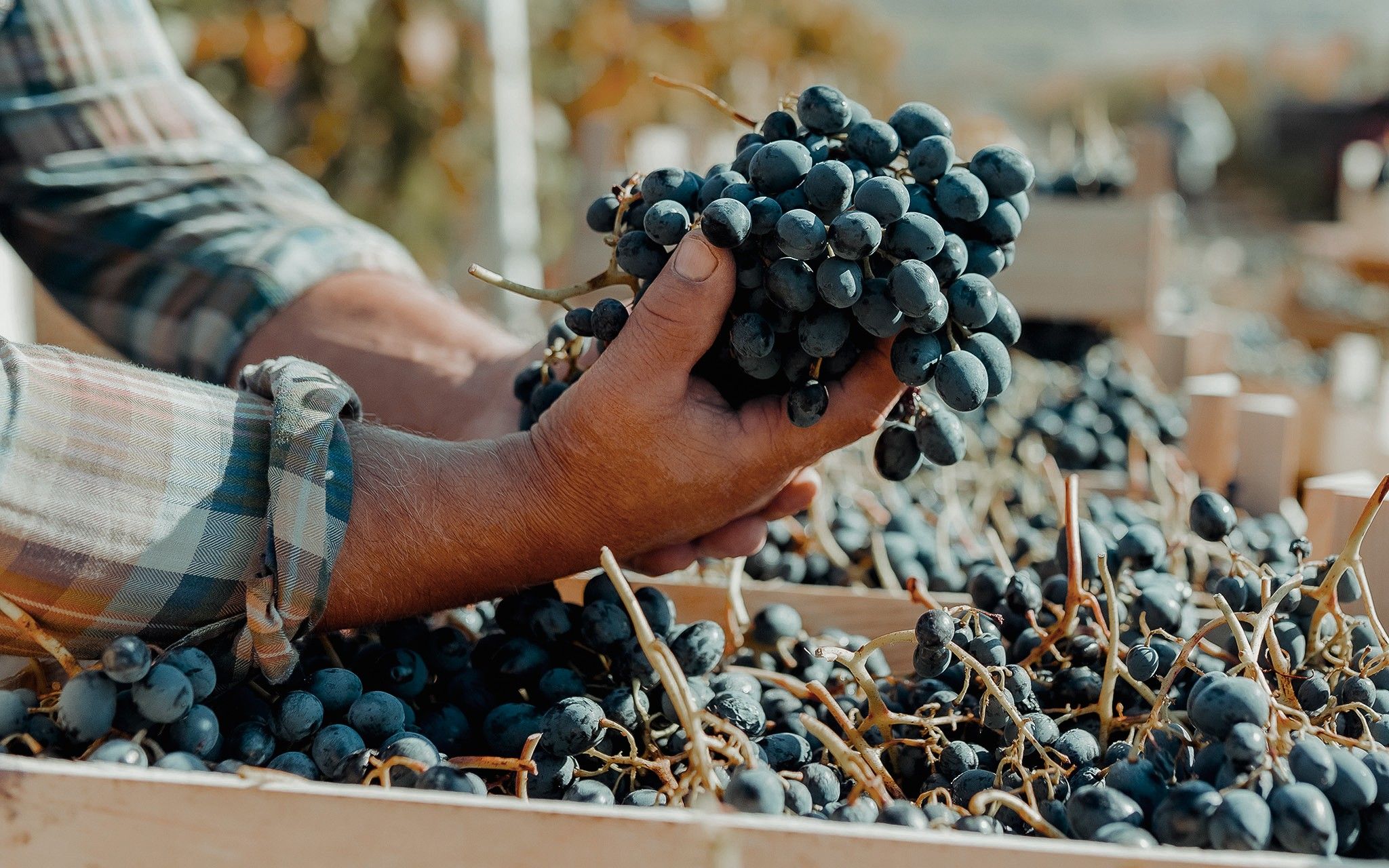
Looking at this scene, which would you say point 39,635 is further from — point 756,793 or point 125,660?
point 756,793

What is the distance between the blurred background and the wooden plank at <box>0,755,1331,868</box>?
4.55 feet

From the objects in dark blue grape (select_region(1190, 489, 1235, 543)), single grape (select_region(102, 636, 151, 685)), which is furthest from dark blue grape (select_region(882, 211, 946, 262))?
single grape (select_region(102, 636, 151, 685))

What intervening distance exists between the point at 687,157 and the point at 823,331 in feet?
9.80

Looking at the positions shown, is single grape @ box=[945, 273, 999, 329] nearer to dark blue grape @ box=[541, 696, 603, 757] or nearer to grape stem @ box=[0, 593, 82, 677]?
dark blue grape @ box=[541, 696, 603, 757]

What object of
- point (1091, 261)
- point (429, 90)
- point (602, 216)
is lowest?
point (1091, 261)

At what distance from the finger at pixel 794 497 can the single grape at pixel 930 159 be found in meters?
0.36

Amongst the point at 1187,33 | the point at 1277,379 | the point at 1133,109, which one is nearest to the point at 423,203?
the point at 1277,379

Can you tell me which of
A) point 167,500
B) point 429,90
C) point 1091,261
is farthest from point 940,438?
point 429,90

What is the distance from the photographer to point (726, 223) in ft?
3.02

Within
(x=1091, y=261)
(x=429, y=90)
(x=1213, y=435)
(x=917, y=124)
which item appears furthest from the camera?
(x=429, y=90)

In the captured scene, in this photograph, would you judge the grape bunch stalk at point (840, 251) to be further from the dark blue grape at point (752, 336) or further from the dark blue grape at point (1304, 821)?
the dark blue grape at point (1304, 821)

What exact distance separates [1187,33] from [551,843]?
3062cm

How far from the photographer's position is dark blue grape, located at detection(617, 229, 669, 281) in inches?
40.5

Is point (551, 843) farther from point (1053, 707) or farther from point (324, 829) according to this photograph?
point (1053, 707)
